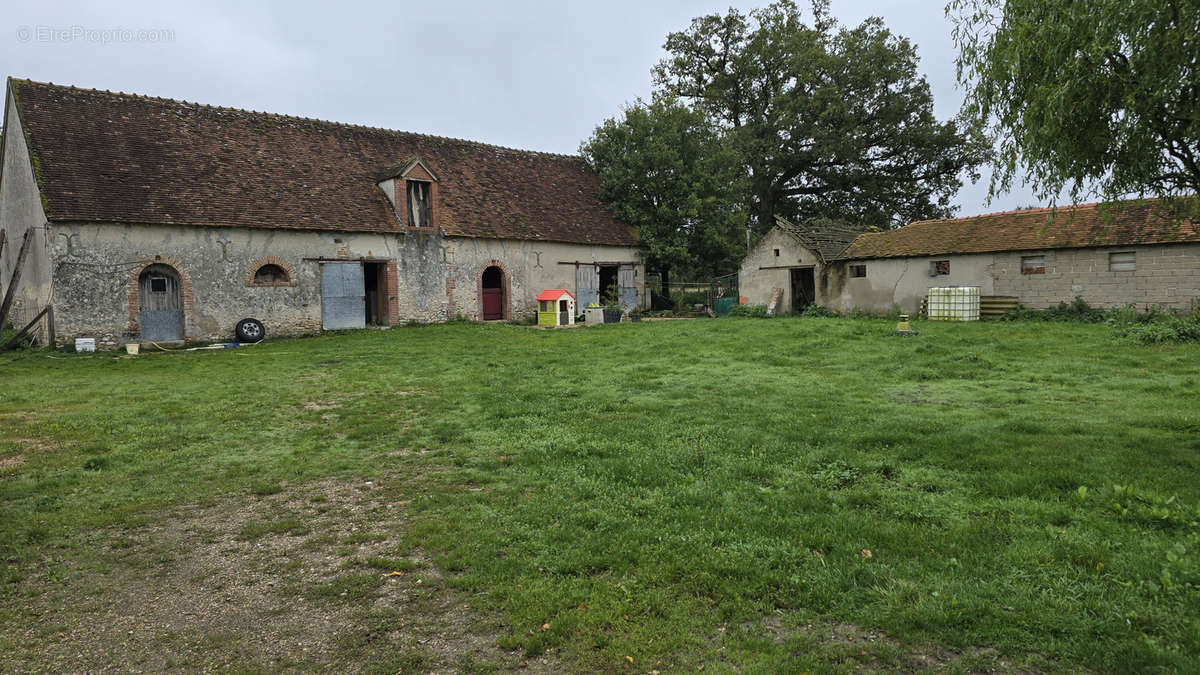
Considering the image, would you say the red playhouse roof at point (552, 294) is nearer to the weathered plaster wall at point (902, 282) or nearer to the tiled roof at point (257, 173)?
the tiled roof at point (257, 173)

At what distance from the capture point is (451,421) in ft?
27.8

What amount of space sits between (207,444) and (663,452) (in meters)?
5.35

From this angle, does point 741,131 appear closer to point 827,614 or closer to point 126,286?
point 126,286

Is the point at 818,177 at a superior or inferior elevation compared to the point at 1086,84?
superior

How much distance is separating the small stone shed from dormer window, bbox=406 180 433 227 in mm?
13894

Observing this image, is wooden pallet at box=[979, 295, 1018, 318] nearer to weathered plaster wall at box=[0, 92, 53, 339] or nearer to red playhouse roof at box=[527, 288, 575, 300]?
red playhouse roof at box=[527, 288, 575, 300]

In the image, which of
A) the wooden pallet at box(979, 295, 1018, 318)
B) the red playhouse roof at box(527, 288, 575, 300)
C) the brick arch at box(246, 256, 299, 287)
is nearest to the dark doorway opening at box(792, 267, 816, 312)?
the wooden pallet at box(979, 295, 1018, 318)

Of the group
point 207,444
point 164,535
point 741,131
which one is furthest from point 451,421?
point 741,131

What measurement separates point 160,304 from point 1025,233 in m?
27.5

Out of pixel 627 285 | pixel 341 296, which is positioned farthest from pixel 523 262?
pixel 341 296

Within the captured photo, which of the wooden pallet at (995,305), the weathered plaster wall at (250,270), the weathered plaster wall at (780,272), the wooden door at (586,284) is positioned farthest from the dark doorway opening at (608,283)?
the wooden pallet at (995,305)

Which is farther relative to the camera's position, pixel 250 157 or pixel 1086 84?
pixel 250 157

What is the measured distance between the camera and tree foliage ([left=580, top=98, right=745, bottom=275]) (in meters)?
28.3

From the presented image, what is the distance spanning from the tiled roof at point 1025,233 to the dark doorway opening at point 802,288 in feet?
8.13
